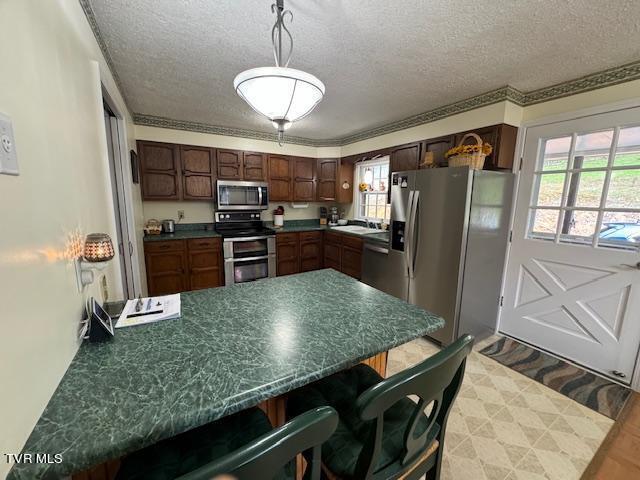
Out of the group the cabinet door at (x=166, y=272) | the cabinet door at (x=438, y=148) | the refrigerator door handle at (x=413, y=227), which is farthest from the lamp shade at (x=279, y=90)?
the cabinet door at (x=166, y=272)

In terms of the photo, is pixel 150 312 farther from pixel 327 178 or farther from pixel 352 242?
pixel 327 178

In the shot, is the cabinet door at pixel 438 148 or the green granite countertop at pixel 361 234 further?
the green granite countertop at pixel 361 234

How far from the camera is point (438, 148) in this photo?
2.89 m

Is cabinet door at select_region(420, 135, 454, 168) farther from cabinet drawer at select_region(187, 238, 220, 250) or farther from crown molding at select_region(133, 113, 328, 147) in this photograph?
cabinet drawer at select_region(187, 238, 220, 250)

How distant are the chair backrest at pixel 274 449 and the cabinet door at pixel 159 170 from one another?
366 centimetres

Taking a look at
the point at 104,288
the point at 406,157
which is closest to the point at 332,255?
the point at 406,157

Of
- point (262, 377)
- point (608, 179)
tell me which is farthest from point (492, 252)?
point (262, 377)

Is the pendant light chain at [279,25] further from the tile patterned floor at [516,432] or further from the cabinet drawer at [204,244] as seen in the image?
the cabinet drawer at [204,244]

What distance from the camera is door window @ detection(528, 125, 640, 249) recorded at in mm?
1960

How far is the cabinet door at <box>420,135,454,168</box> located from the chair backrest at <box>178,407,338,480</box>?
2.87m

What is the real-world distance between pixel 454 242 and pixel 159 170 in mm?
3542

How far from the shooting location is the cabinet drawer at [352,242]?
138 inches

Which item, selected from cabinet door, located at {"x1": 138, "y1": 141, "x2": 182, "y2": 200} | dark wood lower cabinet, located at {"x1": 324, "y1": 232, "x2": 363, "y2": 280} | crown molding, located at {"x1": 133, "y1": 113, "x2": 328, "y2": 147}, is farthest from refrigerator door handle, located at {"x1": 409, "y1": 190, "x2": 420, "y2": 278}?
cabinet door, located at {"x1": 138, "y1": 141, "x2": 182, "y2": 200}

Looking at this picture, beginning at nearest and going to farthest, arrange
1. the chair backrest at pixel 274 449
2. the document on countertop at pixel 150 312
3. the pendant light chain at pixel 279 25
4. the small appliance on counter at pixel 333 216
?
the chair backrest at pixel 274 449 < the document on countertop at pixel 150 312 < the pendant light chain at pixel 279 25 < the small appliance on counter at pixel 333 216
